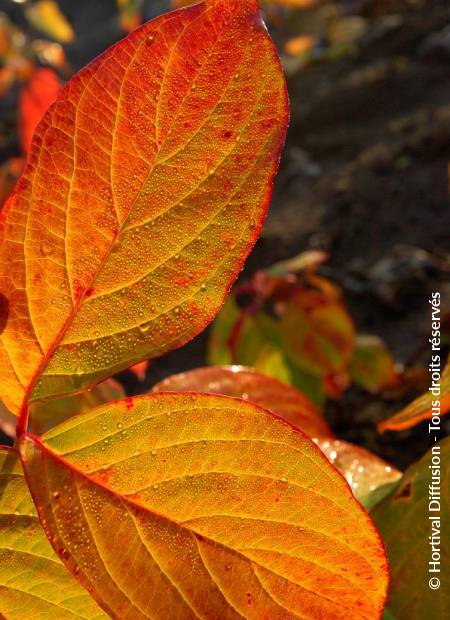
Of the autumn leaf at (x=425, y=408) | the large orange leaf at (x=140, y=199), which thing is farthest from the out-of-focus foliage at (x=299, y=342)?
the large orange leaf at (x=140, y=199)

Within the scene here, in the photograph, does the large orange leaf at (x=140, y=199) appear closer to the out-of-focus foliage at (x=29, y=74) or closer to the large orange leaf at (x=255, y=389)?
the large orange leaf at (x=255, y=389)

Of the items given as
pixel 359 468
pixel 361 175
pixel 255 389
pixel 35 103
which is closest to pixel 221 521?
pixel 359 468

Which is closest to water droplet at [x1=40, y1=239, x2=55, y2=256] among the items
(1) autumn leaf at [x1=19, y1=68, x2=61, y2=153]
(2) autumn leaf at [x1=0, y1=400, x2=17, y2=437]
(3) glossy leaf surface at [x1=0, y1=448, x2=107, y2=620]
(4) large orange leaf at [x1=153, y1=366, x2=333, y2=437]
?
(3) glossy leaf surface at [x1=0, y1=448, x2=107, y2=620]

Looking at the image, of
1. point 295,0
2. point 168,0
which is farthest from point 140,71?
point 168,0

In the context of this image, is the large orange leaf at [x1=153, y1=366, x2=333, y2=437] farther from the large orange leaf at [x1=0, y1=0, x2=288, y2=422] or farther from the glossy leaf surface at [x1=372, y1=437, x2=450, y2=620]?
the large orange leaf at [x1=0, y1=0, x2=288, y2=422]

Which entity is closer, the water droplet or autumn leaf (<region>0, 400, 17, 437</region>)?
the water droplet

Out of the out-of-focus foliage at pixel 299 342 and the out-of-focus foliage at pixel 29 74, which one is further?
the out-of-focus foliage at pixel 29 74
